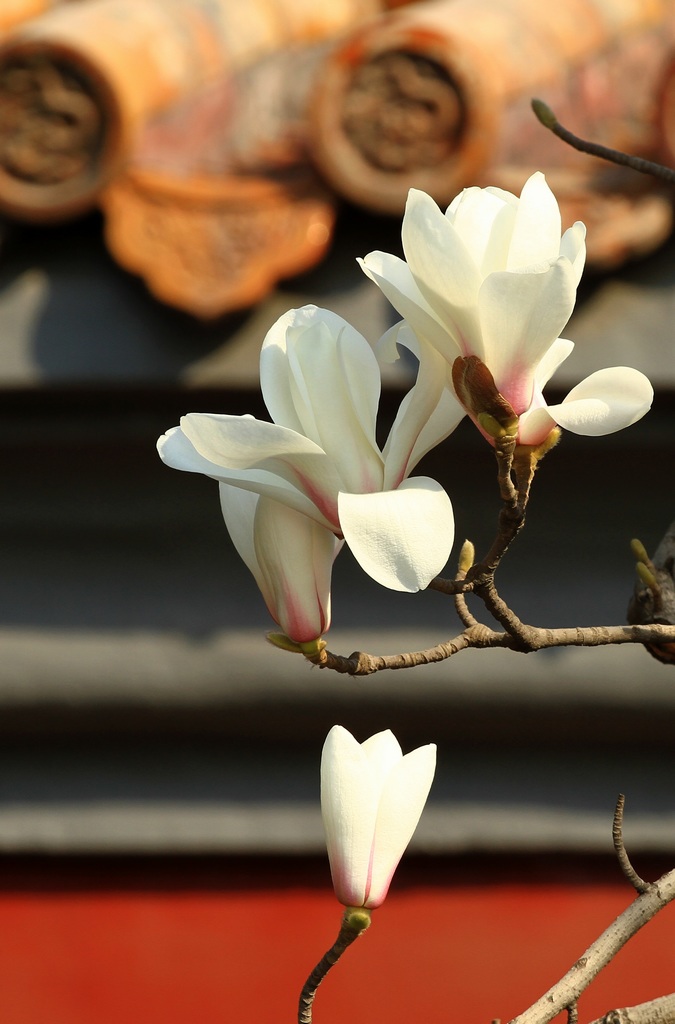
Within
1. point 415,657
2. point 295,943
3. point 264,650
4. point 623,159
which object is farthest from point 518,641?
point 295,943

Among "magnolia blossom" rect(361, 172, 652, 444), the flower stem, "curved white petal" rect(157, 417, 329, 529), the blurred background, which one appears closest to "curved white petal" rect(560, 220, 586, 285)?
"magnolia blossom" rect(361, 172, 652, 444)

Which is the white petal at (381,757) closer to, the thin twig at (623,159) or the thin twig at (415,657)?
the thin twig at (415,657)

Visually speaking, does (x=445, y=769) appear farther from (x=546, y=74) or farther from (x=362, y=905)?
(x=362, y=905)

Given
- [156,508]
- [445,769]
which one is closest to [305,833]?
[445,769]

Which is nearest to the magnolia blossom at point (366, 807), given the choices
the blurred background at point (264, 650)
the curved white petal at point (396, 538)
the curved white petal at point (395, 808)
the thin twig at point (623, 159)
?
the curved white petal at point (395, 808)

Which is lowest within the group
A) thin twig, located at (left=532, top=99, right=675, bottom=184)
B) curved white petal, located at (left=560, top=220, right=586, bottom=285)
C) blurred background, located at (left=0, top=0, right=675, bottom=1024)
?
blurred background, located at (left=0, top=0, right=675, bottom=1024)

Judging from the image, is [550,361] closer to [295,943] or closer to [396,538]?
[396,538]

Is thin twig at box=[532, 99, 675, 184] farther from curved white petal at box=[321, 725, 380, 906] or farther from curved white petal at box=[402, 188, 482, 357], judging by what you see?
curved white petal at box=[321, 725, 380, 906]
